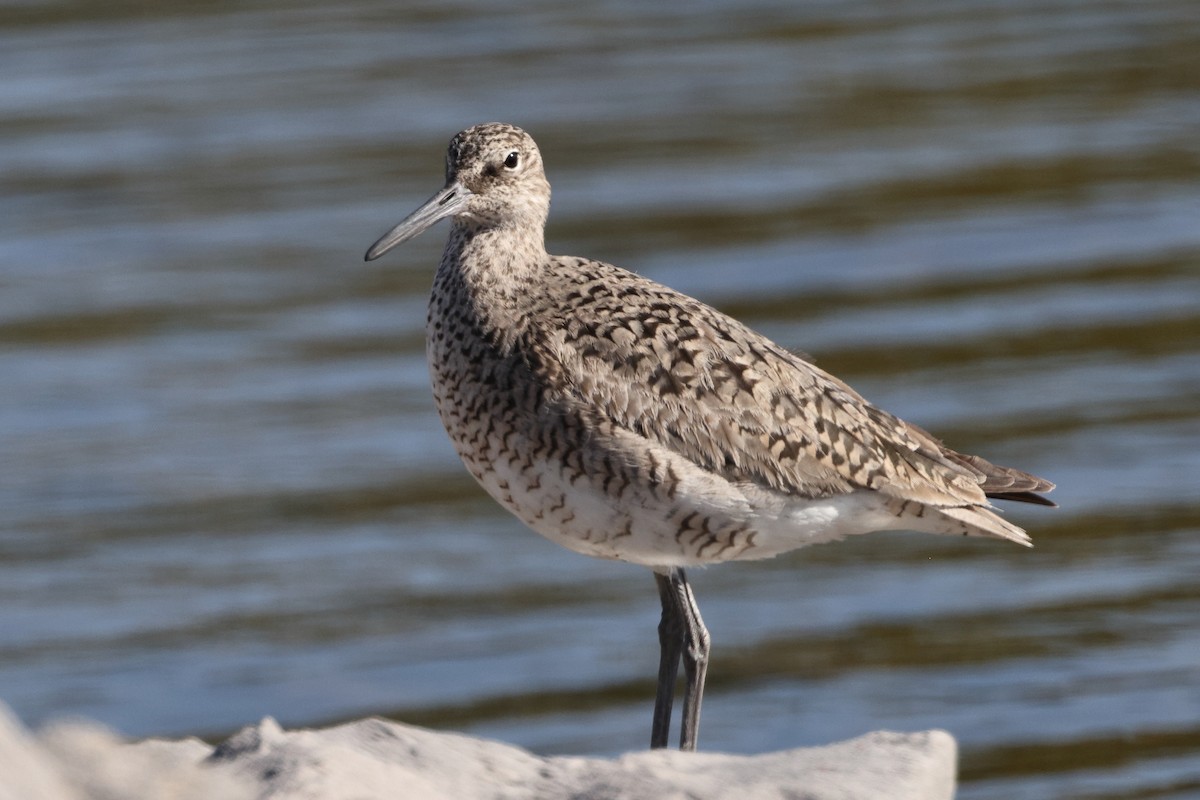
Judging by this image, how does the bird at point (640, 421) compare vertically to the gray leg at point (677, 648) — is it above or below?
above

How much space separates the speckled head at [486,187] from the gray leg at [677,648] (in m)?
1.35

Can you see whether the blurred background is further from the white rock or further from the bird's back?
the white rock

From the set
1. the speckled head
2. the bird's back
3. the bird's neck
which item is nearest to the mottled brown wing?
the bird's back

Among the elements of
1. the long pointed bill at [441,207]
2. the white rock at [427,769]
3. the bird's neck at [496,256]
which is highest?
the long pointed bill at [441,207]

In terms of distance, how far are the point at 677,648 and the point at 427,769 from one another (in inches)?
99.2

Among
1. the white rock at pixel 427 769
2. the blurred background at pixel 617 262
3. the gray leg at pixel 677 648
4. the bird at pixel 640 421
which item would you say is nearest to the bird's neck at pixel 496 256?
the bird at pixel 640 421

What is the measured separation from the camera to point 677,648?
25.4 feet

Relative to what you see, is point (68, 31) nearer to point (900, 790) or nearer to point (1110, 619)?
point (1110, 619)

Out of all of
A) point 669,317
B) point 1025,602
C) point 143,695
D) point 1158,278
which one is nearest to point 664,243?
point 1158,278

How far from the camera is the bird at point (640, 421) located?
6.91 meters

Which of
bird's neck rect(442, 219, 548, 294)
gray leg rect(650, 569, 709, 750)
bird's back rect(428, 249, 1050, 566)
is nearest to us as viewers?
bird's back rect(428, 249, 1050, 566)

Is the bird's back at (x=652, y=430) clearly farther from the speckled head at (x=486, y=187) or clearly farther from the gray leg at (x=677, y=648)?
the gray leg at (x=677, y=648)

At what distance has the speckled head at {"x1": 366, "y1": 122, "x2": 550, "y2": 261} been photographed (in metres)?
7.50

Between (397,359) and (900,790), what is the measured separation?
861 cm
